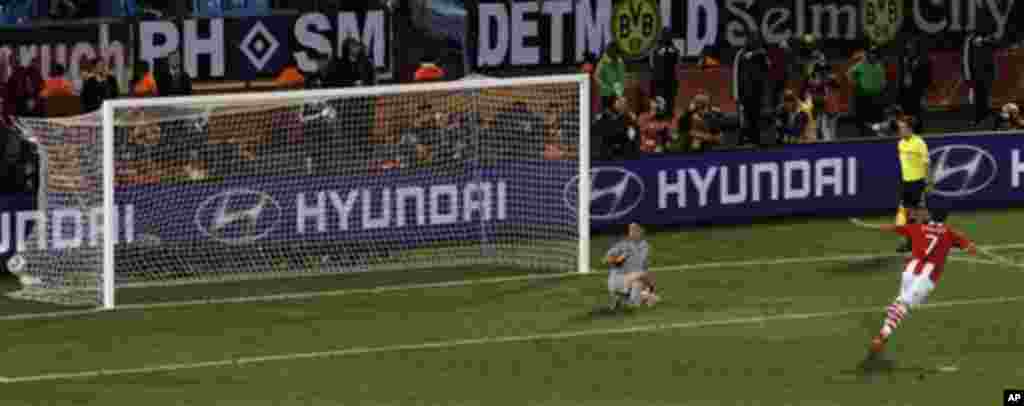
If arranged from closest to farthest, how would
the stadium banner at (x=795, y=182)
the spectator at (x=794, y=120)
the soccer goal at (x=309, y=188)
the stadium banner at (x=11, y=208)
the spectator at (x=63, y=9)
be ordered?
the soccer goal at (x=309, y=188) → the stadium banner at (x=11, y=208) → the stadium banner at (x=795, y=182) → the spectator at (x=63, y=9) → the spectator at (x=794, y=120)

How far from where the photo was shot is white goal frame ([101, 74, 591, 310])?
37.9 metres

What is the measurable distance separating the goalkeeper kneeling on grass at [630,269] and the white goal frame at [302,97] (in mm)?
3120

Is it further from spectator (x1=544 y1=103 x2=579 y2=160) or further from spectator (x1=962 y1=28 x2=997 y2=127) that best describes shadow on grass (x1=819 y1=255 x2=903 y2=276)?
spectator (x1=962 y1=28 x2=997 y2=127)

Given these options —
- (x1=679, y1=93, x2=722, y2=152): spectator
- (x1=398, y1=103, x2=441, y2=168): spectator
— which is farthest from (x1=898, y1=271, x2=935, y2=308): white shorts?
(x1=679, y1=93, x2=722, y2=152): spectator

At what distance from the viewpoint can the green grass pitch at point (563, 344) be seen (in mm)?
32625

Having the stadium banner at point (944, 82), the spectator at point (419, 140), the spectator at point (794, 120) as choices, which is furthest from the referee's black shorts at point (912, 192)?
the stadium banner at point (944, 82)

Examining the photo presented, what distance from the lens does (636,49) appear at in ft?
174

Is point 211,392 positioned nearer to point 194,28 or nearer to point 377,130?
point 377,130

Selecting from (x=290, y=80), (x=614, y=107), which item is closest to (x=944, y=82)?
(x=614, y=107)

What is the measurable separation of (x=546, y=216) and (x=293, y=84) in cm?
663

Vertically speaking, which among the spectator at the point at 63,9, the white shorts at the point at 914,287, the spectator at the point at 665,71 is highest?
the spectator at the point at 63,9

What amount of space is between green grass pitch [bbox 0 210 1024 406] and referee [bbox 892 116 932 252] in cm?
92

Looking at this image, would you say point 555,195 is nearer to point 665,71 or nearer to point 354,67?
point 354,67

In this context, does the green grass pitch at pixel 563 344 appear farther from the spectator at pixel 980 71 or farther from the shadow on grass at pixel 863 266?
the spectator at pixel 980 71
